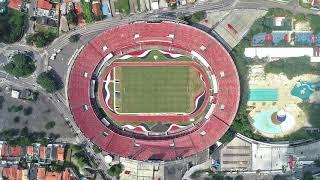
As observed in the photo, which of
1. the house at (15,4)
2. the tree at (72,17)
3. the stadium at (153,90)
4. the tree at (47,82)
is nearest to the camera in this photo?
the stadium at (153,90)

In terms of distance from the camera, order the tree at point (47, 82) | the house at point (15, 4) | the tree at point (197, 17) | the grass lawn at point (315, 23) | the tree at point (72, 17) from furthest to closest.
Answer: the grass lawn at point (315, 23), the house at point (15, 4), the tree at point (197, 17), the tree at point (72, 17), the tree at point (47, 82)

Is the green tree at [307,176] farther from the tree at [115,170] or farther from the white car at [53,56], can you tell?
the white car at [53,56]

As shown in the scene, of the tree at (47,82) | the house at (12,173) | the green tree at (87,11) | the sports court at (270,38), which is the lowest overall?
the house at (12,173)

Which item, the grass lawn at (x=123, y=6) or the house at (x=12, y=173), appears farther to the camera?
the grass lawn at (x=123, y=6)

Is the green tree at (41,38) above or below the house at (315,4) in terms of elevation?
below

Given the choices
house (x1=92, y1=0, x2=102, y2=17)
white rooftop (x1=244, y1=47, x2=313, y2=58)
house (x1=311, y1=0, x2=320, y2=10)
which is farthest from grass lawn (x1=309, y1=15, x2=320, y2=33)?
house (x1=92, y1=0, x2=102, y2=17)

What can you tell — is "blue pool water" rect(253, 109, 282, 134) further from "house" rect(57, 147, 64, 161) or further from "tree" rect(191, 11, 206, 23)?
"house" rect(57, 147, 64, 161)

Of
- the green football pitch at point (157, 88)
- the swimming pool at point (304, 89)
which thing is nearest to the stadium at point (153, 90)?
the green football pitch at point (157, 88)
